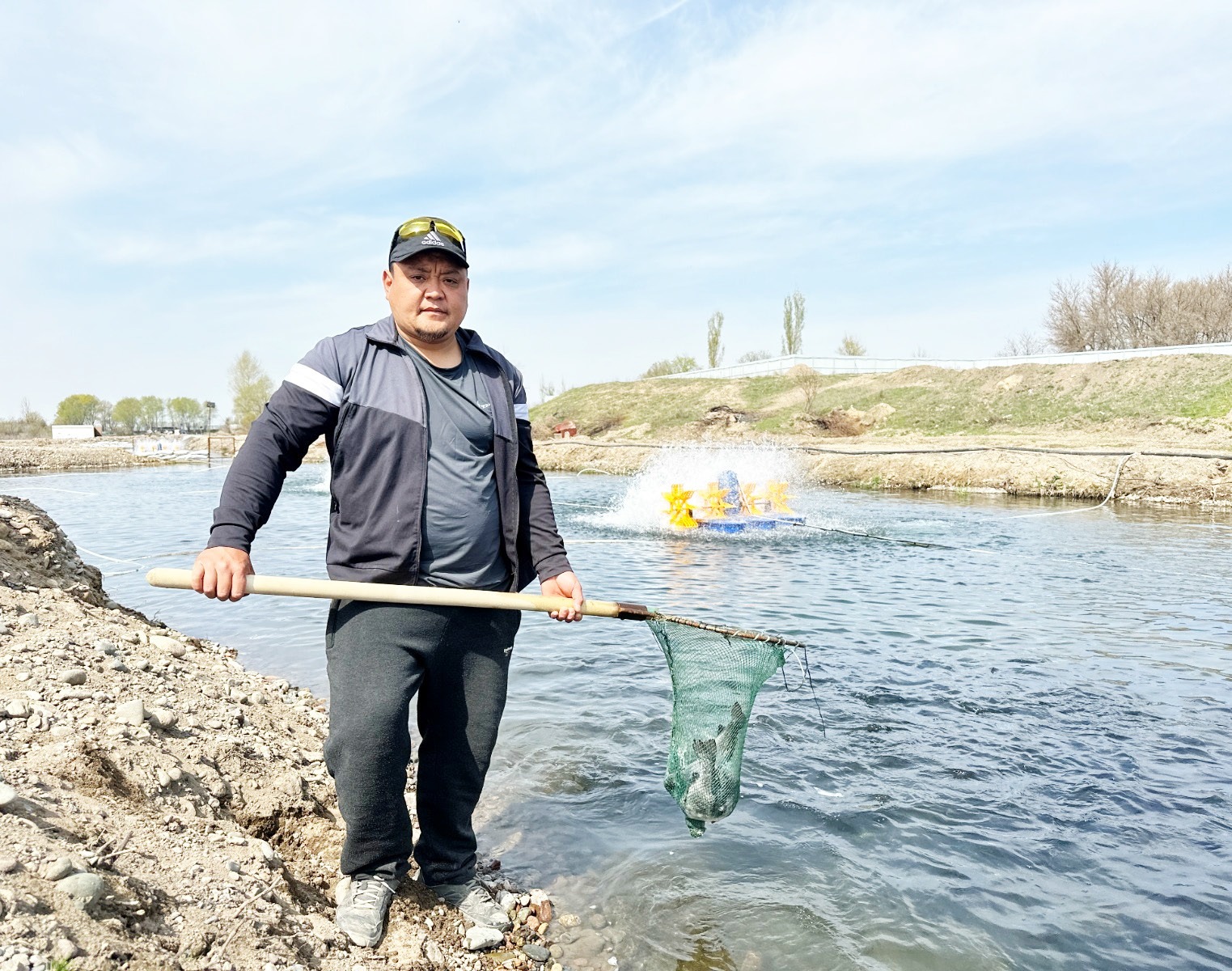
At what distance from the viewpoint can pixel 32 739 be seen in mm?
3402

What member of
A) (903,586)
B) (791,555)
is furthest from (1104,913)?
(791,555)

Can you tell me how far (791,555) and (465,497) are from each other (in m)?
12.4

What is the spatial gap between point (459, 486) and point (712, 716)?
6.04ft

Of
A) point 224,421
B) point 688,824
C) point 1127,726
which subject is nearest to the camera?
point 688,824

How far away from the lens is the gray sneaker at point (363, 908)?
3.07 metres

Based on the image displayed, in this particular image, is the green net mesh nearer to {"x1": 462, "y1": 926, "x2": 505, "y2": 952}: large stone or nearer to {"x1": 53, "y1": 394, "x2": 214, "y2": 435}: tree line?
{"x1": 462, "y1": 926, "x2": 505, "y2": 952}: large stone

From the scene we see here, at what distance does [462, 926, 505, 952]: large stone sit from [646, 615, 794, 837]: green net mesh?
46.0 inches

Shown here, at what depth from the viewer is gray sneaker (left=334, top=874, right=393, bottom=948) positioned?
10.1 feet

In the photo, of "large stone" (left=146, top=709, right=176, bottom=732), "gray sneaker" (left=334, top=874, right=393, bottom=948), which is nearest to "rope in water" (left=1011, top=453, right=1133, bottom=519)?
"large stone" (left=146, top=709, right=176, bottom=732)

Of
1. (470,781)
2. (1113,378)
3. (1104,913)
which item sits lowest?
(1104,913)

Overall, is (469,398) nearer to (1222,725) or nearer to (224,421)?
(1222,725)

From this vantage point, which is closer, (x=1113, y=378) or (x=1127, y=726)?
(x=1127, y=726)

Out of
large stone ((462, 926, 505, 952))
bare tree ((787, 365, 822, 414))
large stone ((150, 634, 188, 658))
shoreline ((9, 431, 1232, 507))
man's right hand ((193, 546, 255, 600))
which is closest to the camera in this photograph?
man's right hand ((193, 546, 255, 600))

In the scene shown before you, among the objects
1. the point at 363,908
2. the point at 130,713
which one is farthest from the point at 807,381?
the point at 363,908
